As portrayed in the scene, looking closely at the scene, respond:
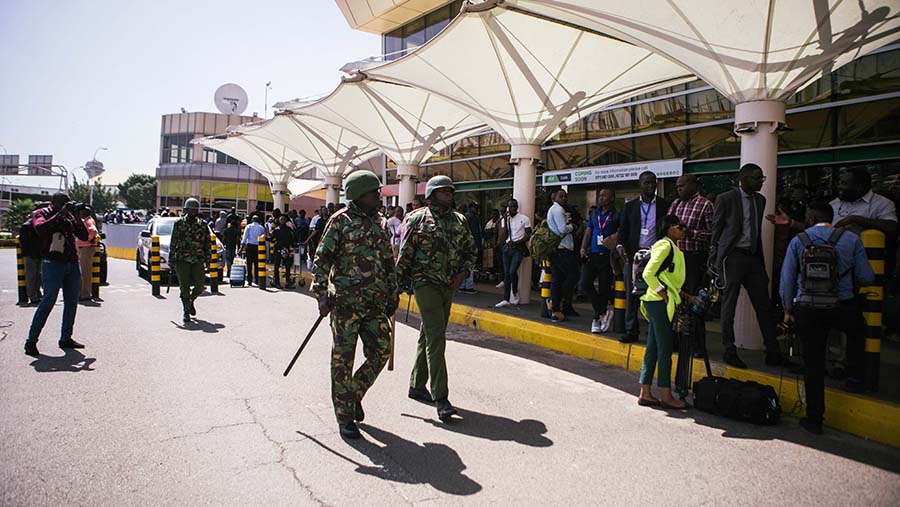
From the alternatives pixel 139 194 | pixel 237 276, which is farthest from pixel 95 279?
pixel 139 194

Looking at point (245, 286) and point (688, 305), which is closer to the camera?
point (688, 305)

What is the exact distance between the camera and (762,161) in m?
7.00

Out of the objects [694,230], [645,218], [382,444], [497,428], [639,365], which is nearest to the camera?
[382,444]

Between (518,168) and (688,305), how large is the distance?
660cm

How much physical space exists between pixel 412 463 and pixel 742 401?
9.39ft

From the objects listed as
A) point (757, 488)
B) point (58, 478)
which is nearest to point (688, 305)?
point (757, 488)

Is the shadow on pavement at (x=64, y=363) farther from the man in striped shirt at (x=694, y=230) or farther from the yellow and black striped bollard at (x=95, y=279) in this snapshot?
the man in striped shirt at (x=694, y=230)

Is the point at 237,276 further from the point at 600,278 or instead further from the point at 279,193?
the point at 279,193

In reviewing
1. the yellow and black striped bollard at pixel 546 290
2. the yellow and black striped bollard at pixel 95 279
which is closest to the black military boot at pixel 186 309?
Result: the yellow and black striped bollard at pixel 95 279

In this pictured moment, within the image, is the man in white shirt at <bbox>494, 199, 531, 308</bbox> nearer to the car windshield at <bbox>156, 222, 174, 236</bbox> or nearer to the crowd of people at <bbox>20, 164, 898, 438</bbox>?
the crowd of people at <bbox>20, 164, 898, 438</bbox>

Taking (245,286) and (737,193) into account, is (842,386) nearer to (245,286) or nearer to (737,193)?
(737,193)

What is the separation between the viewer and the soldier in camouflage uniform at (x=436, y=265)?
4859mm

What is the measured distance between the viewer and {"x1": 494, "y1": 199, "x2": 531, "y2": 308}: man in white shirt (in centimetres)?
1041

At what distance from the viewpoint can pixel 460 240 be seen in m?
5.03
